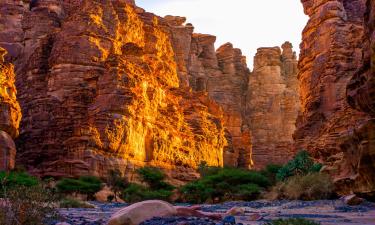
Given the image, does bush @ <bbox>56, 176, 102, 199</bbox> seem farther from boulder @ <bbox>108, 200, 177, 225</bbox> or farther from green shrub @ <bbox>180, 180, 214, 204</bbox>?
boulder @ <bbox>108, 200, 177, 225</bbox>

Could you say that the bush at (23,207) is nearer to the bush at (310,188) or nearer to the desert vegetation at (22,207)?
the desert vegetation at (22,207)

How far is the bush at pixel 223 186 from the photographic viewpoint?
36.5 meters

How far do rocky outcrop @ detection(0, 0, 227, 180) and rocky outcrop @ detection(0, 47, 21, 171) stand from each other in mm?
6288

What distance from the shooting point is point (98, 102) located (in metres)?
49.6

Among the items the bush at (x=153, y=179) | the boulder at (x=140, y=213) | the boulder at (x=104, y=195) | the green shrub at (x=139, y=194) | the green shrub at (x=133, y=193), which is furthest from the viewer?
the bush at (x=153, y=179)

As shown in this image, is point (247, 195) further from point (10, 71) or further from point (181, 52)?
point (181, 52)

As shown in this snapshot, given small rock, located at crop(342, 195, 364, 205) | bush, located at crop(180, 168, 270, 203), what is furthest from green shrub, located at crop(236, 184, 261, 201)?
small rock, located at crop(342, 195, 364, 205)

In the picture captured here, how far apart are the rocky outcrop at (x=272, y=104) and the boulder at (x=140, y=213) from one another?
3205 inches

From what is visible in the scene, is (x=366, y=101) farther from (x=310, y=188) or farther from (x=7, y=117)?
(x=7, y=117)

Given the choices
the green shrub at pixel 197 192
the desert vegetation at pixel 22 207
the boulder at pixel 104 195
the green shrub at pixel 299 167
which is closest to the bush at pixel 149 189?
the boulder at pixel 104 195

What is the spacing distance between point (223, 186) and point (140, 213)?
92.7 ft

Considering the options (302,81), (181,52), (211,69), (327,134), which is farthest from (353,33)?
(211,69)

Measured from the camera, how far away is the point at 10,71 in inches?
1692

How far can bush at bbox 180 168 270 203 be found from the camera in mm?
36469
